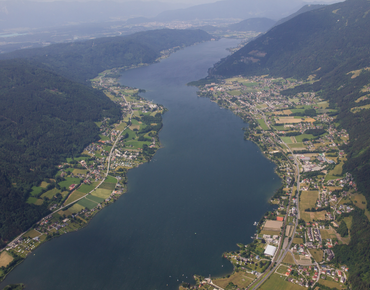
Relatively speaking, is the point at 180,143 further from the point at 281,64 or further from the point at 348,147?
the point at 281,64

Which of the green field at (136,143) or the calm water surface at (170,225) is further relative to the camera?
the green field at (136,143)

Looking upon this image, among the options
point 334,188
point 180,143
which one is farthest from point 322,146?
point 180,143

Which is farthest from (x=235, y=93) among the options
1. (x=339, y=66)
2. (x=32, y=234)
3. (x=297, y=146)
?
(x=32, y=234)

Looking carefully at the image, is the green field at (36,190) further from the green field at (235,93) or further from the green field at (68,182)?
the green field at (235,93)

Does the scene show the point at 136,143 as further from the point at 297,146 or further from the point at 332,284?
the point at 332,284

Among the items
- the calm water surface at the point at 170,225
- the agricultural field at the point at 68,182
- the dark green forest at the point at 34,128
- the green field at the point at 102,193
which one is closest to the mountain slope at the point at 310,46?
the dark green forest at the point at 34,128

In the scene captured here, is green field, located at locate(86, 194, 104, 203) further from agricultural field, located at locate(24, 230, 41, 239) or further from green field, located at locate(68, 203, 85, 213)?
agricultural field, located at locate(24, 230, 41, 239)

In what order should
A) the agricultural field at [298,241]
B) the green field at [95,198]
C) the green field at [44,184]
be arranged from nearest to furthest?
the agricultural field at [298,241], the green field at [95,198], the green field at [44,184]

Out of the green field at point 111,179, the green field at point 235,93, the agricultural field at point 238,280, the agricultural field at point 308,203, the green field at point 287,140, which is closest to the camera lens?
the agricultural field at point 238,280
